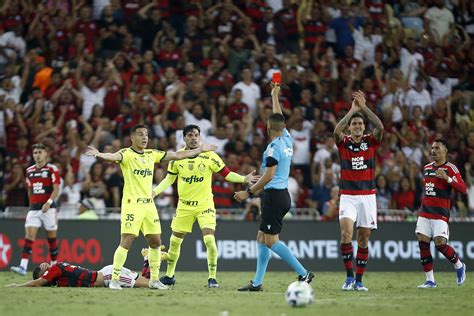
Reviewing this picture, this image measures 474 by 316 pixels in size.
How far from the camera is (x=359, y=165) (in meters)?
15.5

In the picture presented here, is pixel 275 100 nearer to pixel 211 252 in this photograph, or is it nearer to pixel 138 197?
pixel 138 197

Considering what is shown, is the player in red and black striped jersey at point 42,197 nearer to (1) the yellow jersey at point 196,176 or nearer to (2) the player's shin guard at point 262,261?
(1) the yellow jersey at point 196,176

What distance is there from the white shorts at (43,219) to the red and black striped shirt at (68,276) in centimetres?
479

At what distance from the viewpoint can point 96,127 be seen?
77.5 ft

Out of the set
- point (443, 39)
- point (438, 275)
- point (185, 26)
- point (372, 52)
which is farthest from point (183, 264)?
point (443, 39)

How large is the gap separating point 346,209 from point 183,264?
301 inches

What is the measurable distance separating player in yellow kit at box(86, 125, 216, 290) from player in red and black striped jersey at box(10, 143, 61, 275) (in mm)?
5695

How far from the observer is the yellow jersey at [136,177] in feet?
48.4

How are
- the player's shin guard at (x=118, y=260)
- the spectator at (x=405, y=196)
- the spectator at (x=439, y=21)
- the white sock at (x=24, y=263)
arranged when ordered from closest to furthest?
the player's shin guard at (x=118, y=260) → the white sock at (x=24, y=263) → the spectator at (x=405, y=196) → the spectator at (x=439, y=21)

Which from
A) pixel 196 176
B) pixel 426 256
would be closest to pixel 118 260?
pixel 196 176

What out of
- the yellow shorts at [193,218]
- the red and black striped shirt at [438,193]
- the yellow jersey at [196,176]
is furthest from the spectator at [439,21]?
the yellow shorts at [193,218]

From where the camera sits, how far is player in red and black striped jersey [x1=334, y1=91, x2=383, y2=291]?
15.4 meters

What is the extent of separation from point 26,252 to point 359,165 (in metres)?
8.05

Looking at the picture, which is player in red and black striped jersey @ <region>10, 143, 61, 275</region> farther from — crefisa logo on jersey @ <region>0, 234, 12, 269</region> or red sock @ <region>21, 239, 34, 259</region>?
crefisa logo on jersey @ <region>0, 234, 12, 269</region>
